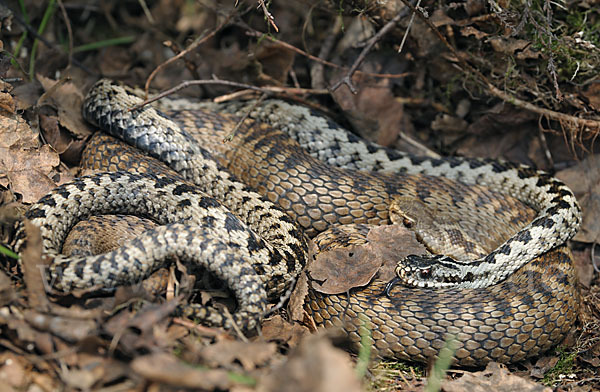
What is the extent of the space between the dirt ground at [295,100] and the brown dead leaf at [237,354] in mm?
14

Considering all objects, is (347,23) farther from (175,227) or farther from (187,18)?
(175,227)

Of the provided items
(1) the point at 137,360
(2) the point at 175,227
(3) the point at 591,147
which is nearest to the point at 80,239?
(2) the point at 175,227

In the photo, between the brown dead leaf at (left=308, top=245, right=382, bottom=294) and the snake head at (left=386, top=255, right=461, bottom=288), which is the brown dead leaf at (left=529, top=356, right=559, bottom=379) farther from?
the brown dead leaf at (left=308, top=245, right=382, bottom=294)

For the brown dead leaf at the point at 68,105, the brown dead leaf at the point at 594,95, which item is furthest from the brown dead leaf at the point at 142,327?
the brown dead leaf at the point at 594,95

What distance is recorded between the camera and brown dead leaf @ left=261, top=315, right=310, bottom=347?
4.06 metres

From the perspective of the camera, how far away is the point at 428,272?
5.00m

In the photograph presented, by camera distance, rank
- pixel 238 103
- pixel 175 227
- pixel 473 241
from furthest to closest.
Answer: pixel 238 103, pixel 473 241, pixel 175 227

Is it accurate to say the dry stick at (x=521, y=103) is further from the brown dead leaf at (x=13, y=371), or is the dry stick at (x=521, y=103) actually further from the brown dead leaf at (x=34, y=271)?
the brown dead leaf at (x=13, y=371)

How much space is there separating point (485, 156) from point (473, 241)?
5.54 ft

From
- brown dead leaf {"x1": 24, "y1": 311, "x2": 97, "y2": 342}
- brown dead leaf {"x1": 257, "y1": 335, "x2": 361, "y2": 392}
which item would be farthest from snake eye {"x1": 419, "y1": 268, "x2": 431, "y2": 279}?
brown dead leaf {"x1": 24, "y1": 311, "x2": 97, "y2": 342}

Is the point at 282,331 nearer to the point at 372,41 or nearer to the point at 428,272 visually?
the point at 428,272

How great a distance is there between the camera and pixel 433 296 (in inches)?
187

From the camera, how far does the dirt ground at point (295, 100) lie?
3316 millimetres

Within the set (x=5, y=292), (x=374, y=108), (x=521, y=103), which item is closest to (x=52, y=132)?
(x=5, y=292)
